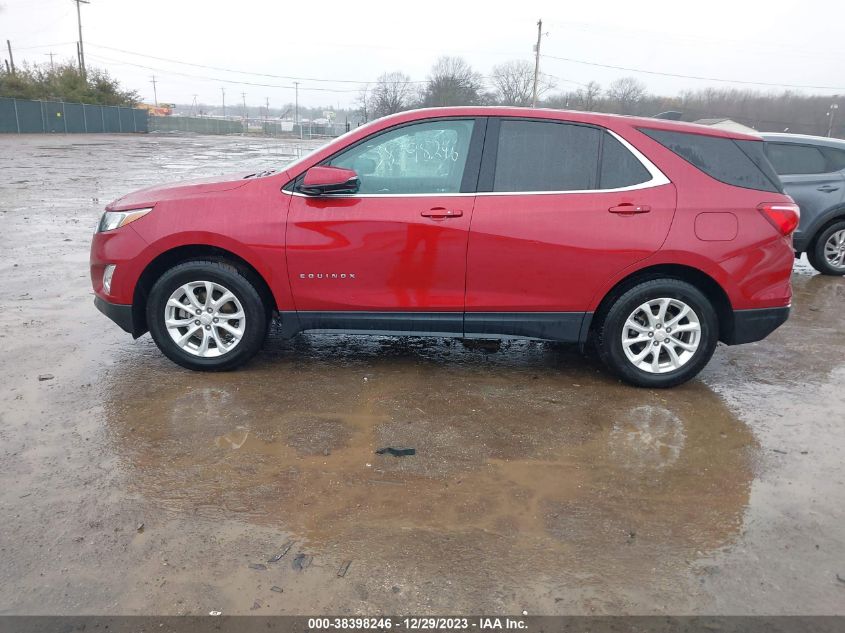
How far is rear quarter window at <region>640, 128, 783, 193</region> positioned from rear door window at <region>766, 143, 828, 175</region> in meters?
4.55

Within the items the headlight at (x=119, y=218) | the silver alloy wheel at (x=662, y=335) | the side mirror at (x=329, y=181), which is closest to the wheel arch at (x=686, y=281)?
the silver alloy wheel at (x=662, y=335)

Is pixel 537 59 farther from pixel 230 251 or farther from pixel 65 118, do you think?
pixel 230 251

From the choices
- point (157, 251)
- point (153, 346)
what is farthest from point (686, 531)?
point (153, 346)

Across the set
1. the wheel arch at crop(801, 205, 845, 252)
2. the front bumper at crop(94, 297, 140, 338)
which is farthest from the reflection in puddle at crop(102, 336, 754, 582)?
the wheel arch at crop(801, 205, 845, 252)

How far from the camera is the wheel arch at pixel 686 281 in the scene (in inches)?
174

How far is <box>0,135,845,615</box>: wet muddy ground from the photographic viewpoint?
2.54 meters

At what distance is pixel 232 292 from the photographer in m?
4.45

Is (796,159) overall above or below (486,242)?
above

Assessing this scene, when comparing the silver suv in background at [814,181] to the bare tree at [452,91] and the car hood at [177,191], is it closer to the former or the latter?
the car hood at [177,191]

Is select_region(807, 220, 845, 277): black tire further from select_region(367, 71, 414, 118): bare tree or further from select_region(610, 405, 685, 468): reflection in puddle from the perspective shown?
select_region(367, 71, 414, 118): bare tree

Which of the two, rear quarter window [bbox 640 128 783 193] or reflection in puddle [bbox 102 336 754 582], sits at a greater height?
rear quarter window [bbox 640 128 783 193]

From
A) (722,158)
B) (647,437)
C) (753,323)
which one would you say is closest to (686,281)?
(753,323)

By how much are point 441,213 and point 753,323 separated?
7.45ft
